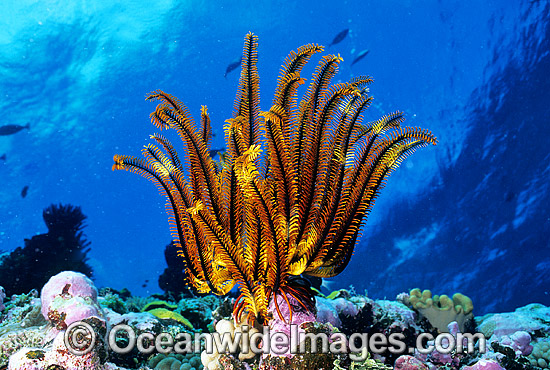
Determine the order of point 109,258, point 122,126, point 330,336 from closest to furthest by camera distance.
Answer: point 330,336 → point 122,126 → point 109,258

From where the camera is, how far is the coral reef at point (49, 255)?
9.80 metres

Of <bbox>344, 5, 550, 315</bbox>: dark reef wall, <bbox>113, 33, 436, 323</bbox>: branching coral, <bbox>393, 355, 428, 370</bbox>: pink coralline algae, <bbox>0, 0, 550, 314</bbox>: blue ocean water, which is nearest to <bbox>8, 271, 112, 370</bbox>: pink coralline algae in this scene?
<bbox>113, 33, 436, 323</bbox>: branching coral

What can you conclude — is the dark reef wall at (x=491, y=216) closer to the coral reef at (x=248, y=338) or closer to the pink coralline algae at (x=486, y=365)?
the coral reef at (x=248, y=338)

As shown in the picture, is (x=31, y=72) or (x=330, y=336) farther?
(x=31, y=72)

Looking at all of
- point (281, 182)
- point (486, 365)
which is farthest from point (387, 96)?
point (281, 182)

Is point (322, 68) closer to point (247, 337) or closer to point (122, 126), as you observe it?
point (247, 337)

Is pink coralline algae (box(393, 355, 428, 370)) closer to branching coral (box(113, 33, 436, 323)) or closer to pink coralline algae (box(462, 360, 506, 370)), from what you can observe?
pink coralline algae (box(462, 360, 506, 370))

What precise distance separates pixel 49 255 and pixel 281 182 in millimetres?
11439

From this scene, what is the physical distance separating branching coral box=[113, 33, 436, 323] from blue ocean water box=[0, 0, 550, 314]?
14.1 meters

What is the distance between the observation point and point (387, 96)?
80.4 feet

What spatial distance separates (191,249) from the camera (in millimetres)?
3379

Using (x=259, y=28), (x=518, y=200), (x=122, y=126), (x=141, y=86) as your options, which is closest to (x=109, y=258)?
(x=122, y=126)

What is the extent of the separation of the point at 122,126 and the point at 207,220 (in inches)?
1344

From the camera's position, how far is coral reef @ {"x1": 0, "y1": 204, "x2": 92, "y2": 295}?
9.80 m
